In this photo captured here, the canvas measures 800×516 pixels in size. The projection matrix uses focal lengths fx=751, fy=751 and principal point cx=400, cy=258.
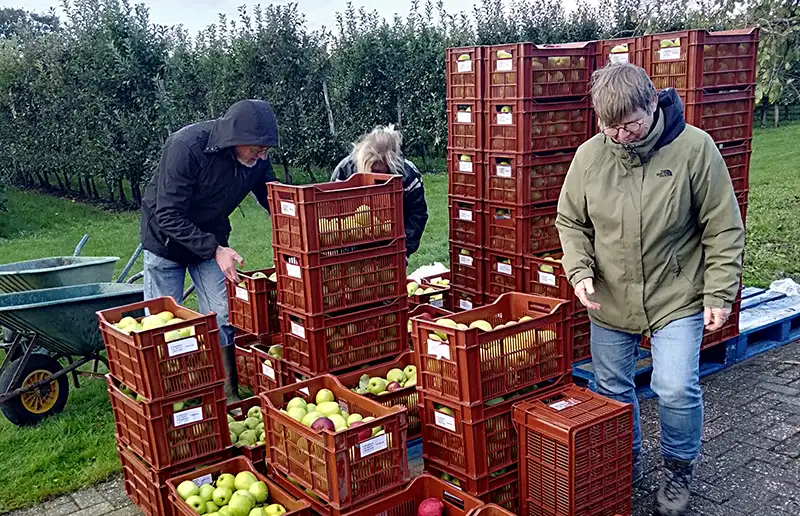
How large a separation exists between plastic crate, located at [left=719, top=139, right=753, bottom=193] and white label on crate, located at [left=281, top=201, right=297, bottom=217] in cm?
338

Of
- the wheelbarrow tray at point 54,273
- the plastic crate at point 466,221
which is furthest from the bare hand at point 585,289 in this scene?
the wheelbarrow tray at point 54,273

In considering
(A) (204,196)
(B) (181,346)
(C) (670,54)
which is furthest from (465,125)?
(B) (181,346)

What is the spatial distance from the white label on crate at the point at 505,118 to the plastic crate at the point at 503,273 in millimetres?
988

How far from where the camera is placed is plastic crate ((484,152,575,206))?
5539mm

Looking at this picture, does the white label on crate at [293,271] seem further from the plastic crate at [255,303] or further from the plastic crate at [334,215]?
the plastic crate at [255,303]

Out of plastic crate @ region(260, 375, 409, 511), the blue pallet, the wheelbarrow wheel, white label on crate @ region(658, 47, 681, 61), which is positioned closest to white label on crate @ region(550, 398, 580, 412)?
plastic crate @ region(260, 375, 409, 511)

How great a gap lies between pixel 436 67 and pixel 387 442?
16.0 m

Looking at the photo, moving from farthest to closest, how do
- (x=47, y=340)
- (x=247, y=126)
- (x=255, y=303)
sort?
(x=255, y=303) → (x=47, y=340) → (x=247, y=126)

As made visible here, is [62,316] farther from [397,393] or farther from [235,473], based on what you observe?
[397,393]

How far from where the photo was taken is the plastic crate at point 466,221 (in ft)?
19.5

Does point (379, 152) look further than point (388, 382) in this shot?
Yes

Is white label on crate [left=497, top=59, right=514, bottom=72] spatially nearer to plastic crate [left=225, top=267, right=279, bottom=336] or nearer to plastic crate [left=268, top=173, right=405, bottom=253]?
plastic crate [left=268, top=173, right=405, bottom=253]

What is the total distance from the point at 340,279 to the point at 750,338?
395cm

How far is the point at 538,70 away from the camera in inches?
215
